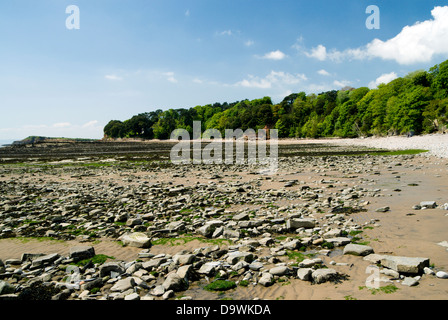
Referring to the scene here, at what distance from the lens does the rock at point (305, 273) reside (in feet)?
17.7

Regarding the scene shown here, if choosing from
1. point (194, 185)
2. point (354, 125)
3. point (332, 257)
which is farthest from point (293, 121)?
point (332, 257)

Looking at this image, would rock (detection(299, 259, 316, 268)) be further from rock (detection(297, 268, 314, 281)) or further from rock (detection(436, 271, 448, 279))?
rock (detection(436, 271, 448, 279))

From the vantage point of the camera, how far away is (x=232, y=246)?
24.1 feet

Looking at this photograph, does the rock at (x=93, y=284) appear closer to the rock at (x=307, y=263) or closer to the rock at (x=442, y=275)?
→ the rock at (x=307, y=263)

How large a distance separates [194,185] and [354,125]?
112 meters

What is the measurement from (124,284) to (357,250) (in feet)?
17.9

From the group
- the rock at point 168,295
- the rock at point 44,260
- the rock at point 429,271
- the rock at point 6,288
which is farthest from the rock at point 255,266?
the rock at point 44,260

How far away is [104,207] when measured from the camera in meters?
12.8

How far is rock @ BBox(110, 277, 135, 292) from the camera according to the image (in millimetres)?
5238

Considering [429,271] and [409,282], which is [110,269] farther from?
[429,271]

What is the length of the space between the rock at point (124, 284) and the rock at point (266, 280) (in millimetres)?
2648
